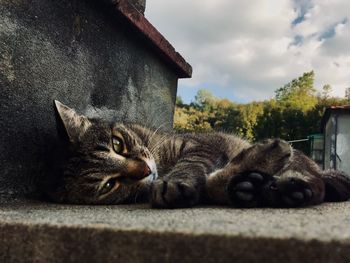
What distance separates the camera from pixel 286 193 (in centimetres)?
149

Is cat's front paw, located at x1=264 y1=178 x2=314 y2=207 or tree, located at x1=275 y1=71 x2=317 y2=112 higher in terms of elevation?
tree, located at x1=275 y1=71 x2=317 y2=112

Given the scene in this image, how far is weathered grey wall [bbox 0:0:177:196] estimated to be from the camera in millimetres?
1847

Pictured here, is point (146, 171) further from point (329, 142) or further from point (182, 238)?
point (329, 142)

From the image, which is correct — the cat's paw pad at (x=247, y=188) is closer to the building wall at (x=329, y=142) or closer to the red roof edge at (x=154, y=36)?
the red roof edge at (x=154, y=36)

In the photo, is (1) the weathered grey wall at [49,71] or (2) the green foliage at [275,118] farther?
(2) the green foliage at [275,118]

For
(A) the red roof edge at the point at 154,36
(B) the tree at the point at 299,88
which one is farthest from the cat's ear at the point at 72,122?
(B) the tree at the point at 299,88

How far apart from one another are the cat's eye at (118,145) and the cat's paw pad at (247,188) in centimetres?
75

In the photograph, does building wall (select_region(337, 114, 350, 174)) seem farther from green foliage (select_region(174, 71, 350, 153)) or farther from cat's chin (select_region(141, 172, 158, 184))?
cat's chin (select_region(141, 172, 158, 184))

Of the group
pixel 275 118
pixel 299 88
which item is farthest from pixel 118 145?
pixel 299 88

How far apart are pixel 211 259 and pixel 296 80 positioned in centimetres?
3342

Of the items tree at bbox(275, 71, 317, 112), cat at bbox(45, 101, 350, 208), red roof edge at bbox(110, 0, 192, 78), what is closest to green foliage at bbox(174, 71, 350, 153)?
tree at bbox(275, 71, 317, 112)

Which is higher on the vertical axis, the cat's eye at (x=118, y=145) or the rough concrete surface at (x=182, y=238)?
the cat's eye at (x=118, y=145)

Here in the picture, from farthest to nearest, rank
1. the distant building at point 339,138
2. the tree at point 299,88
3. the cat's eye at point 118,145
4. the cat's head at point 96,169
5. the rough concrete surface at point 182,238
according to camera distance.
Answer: the tree at point 299,88 → the distant building at point 339,138 → the cat's eye at point 118,145 → the cat's head at point 96,169 → the rough concrete surface at point 182,238

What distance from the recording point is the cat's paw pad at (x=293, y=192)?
149cm
